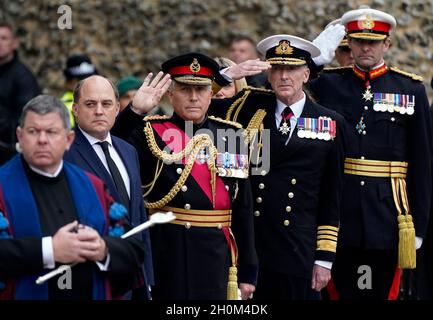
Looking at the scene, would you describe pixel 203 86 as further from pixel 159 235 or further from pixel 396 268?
pixel 396 268

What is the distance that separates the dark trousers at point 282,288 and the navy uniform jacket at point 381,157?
0.73 meters

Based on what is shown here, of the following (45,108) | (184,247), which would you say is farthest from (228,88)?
(45,108)

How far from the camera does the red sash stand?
27.2ft

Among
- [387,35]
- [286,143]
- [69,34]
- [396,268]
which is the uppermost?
[69,34]

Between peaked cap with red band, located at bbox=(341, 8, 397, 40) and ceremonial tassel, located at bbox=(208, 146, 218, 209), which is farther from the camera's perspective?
peaked cap with red band, located at bbox=(341, 8, 397, 40)

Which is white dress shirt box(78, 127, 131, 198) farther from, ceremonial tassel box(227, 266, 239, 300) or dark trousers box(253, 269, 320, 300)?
dark trousers box(253, 269, 320, 300)

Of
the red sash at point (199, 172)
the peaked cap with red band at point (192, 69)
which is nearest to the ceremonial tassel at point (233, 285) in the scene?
the red sash at point (199, 172)

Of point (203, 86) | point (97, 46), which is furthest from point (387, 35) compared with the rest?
point (97, 46)

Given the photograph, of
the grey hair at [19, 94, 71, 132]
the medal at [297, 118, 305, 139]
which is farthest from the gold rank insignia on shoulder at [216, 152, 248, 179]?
the grey hair at [19, 94, 71, 132]

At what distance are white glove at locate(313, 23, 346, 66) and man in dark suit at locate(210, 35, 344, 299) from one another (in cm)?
54

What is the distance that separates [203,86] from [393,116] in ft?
5.45

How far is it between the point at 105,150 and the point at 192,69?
2.83 ft

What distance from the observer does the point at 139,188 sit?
783cm

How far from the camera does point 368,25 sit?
945 centimetres
